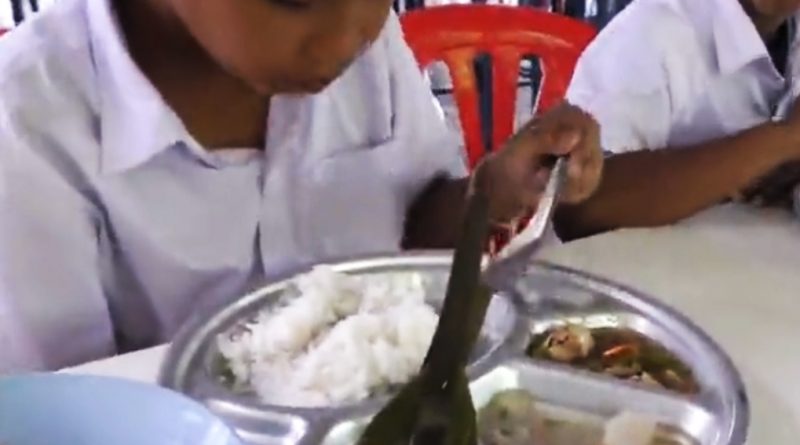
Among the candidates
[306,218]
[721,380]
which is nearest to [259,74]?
[306,218]

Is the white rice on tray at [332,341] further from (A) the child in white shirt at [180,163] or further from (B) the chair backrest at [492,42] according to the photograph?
(B) the chair backrest at [492,42]

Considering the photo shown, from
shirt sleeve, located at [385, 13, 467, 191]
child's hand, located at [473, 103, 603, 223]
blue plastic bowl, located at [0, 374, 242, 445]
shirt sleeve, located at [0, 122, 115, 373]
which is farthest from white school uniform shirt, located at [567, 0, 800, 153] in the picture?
blue plastic bowl, located at [0, 374, 242, 445]

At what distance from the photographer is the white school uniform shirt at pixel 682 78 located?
142cm

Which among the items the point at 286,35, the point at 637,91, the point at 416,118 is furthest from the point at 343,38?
the point at 637,91

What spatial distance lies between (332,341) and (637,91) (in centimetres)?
67

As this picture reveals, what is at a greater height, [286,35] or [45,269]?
[286,35]

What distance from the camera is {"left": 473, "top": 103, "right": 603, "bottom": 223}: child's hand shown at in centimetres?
99

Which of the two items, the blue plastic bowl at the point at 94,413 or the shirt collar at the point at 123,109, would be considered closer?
the blue plastic bowl at the point at 94,413

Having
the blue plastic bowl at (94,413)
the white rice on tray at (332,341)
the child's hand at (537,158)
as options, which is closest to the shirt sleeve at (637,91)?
the child's hand at (537,158)

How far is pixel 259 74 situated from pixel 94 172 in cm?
24

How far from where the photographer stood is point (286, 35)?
33.6 inches

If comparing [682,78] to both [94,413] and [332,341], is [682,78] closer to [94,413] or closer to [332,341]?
[332,341]

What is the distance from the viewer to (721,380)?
86cm

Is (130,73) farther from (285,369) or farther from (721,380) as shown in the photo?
(721,380)
